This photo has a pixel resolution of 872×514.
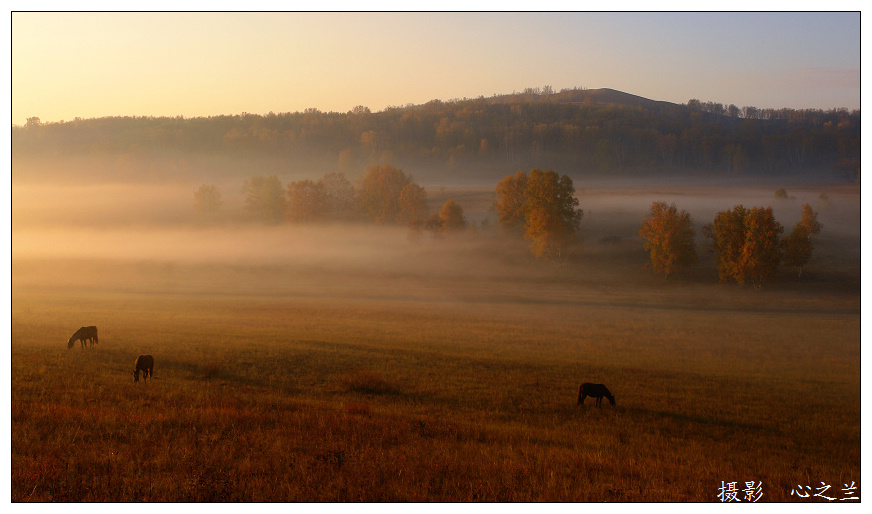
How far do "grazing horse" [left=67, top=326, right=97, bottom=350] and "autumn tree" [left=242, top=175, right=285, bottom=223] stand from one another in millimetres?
2606

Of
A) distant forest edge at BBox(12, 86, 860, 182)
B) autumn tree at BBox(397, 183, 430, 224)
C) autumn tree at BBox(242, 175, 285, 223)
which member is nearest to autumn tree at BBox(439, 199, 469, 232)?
autumn tree at BBox(397, 183, 430, 224)

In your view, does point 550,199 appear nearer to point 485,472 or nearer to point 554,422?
point 554,422

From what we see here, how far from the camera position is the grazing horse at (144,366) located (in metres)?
6.84

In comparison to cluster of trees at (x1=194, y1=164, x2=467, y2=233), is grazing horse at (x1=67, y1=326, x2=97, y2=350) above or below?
below

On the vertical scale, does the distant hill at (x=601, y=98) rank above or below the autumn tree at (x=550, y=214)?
above

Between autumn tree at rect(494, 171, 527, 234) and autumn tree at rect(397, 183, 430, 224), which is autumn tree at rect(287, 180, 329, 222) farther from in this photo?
autumn tree at rect(494, 171, 527, 234)

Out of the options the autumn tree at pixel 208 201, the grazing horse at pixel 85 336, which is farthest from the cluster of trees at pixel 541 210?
the grazing horse at pixel 85 336

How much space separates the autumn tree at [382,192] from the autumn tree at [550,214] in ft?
6.09

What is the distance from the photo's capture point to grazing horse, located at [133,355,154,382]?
269 inches

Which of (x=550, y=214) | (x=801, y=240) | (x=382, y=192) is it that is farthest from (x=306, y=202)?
(x=801, y=240)

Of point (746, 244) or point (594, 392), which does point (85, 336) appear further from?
point (746, 244)

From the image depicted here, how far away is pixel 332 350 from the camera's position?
7980 millimetres

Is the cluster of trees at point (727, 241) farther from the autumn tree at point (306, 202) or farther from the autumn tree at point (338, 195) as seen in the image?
the autumn tree at point (306, 202)

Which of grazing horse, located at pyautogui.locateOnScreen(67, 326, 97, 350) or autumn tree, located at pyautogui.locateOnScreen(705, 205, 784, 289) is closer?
grazing horse, located at pyautogui.locateOnScreen(67, 326, 97, 350)
